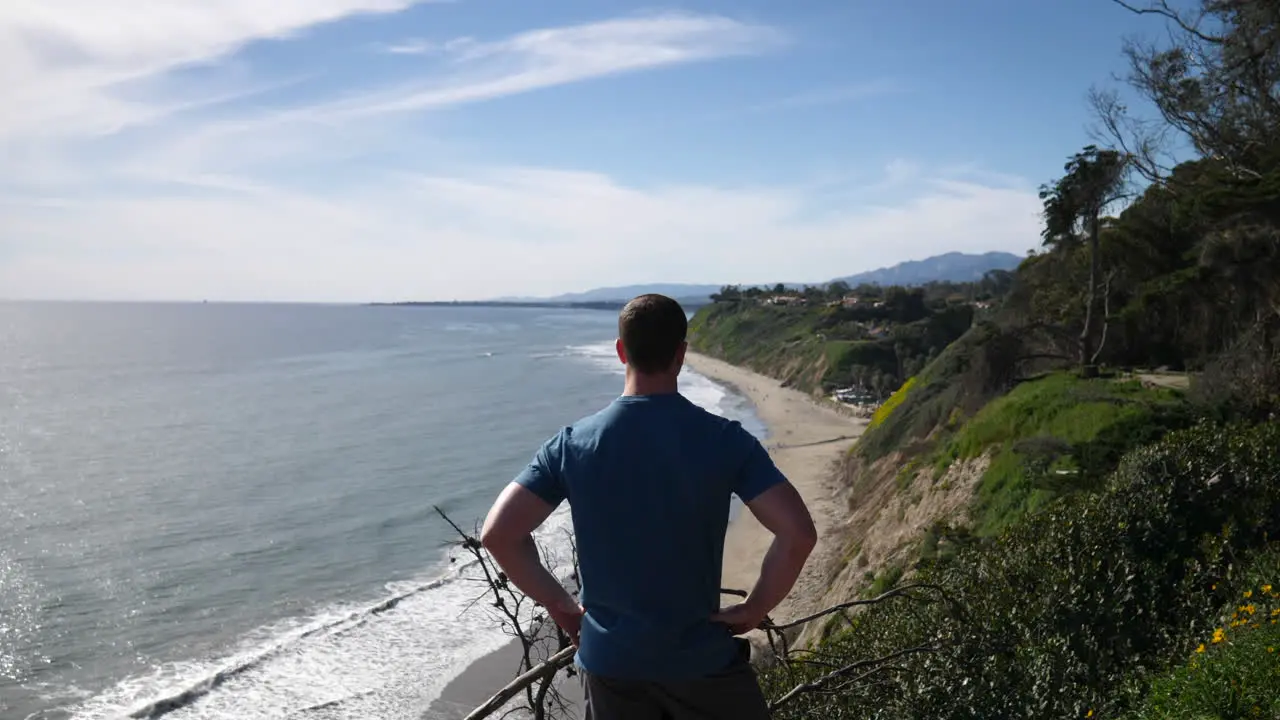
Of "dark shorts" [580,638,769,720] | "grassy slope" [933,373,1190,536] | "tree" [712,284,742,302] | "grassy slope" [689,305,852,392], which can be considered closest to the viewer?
"dark shorts" [580,638,769,720]

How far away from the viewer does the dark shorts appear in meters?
2.61

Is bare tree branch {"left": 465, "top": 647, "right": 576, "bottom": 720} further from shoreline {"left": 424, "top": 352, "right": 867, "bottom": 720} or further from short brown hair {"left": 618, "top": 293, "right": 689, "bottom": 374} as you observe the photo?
shoreline {"left": 424, "top": 352, "right": 867, "bottom": 720}

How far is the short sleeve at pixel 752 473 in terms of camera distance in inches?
98.9

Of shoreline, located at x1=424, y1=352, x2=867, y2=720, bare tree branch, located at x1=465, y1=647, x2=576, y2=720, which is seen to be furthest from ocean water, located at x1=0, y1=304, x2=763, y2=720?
bare tree branch, located at x1=465, y1=647, x2=576, y2=720

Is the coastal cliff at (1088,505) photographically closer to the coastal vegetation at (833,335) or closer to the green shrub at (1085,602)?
the green shrub at (1085,602)

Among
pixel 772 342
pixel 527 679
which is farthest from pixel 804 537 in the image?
pixel 772 342

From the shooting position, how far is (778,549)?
2.62 m

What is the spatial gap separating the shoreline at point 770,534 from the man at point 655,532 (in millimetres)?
10543

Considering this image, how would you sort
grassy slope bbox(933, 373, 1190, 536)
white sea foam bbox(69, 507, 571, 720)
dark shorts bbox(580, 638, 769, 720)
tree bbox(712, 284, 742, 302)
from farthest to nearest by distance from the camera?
tree bbox(712, 284, 742, 302) → white sea foam bbox(69, 507, 571, 720) → grassy slope bbox(933, 373, 1190, 536) → dark shorts bbox(580, 638, 769, 720)

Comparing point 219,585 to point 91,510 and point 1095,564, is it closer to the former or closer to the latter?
point 91,510

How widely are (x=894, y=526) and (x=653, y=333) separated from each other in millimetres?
16980

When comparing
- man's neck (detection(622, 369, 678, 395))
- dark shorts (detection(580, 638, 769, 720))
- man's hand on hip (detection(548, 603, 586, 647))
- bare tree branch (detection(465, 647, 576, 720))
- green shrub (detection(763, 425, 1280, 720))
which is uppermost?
man's neck (detection(622, 369, 678, 395))

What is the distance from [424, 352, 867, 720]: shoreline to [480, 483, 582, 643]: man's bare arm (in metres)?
10.6

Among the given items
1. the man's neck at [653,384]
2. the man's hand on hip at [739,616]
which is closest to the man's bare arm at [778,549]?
the man's hand on hip at [739,616]
